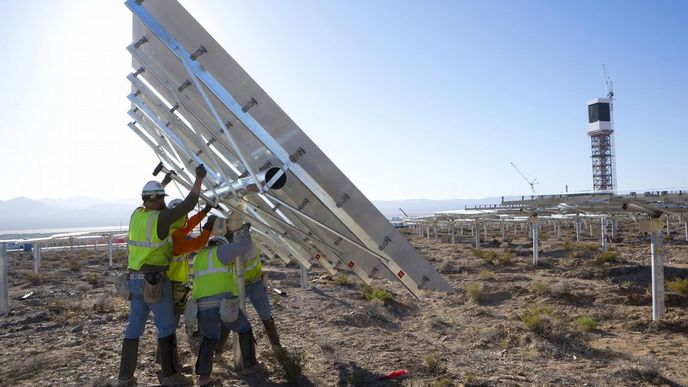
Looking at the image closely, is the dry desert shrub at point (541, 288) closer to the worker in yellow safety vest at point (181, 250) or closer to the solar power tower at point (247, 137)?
the solar power tower at point (247, 137)

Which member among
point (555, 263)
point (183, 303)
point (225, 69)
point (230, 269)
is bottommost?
point (555, 263)

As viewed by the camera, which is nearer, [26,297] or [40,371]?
[40,371]

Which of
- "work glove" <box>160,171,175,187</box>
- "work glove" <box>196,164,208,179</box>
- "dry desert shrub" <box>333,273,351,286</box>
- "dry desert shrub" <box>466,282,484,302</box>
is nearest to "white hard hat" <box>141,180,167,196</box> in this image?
"work glove" <box>196,164,208,179</box>

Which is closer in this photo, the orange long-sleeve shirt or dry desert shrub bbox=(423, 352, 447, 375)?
the orange long-sleeve shirt

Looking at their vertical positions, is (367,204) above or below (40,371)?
above

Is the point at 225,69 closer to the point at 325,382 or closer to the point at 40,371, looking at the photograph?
the point at 325,382

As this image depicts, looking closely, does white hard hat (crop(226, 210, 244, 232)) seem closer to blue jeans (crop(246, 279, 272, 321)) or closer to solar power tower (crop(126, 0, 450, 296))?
solar power tower (crop(126, 0, 450, 296))

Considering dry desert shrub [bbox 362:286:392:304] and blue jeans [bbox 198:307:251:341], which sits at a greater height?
blue jeans [bbox 198:307:251:341]

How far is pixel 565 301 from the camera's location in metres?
13.7

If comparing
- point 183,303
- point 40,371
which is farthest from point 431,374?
point 40,371

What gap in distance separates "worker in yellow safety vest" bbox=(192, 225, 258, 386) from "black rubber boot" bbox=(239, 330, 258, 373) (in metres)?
0.51

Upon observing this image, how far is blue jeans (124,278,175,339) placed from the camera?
6289 millimetres

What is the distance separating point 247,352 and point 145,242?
2.20 metres

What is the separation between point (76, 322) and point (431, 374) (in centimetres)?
798
